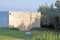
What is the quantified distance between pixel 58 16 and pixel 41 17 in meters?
2.11

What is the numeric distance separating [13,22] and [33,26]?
207cm

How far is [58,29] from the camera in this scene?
75.5 ft

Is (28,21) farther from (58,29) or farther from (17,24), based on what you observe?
(58,29)

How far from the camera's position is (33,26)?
2244cm

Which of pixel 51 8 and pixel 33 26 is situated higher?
pixel 51 8

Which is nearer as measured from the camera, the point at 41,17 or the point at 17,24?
the point at 17,24

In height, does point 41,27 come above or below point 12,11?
below

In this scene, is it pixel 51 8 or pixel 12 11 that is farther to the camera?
pixel 51 8

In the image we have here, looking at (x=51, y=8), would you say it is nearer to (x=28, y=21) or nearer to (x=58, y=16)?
(x=58, y=16)

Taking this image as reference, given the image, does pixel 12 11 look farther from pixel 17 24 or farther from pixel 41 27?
pixel 41 27

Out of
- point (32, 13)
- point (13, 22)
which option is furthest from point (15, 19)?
point (32, 13)

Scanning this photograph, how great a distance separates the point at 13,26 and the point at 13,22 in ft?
1.36

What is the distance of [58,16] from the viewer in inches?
886

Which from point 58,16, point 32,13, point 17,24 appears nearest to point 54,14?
point 58,16
